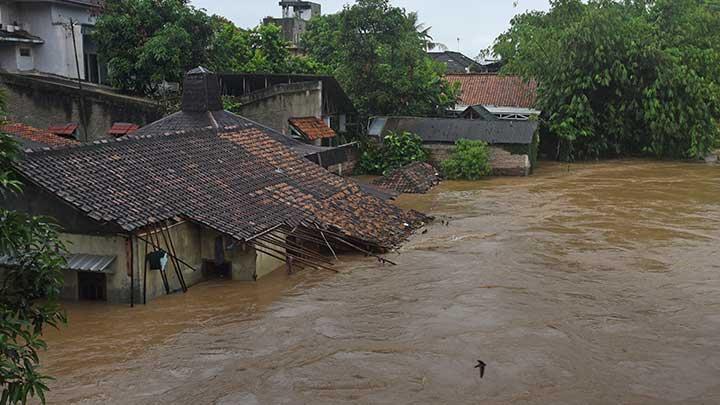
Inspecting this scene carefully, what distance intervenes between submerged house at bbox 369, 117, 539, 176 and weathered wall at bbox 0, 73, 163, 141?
10.2 metres

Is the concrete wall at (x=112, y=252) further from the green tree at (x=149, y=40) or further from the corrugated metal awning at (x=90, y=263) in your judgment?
the green tree at (x=149, y=40)

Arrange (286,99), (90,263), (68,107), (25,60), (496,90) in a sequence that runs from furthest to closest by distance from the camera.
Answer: (496,90), (25,60), (286,99), (68,107), (90,263)

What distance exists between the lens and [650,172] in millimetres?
32031

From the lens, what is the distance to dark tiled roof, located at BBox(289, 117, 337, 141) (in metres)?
27.9

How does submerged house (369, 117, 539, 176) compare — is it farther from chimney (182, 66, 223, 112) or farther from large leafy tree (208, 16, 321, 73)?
chimney (182, 66, 223, 112)

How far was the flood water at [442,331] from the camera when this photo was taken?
11.2 meters

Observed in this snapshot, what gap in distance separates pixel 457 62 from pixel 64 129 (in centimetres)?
3850

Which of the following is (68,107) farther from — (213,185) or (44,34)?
(213,185)

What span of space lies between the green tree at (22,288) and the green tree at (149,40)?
73.7 feet

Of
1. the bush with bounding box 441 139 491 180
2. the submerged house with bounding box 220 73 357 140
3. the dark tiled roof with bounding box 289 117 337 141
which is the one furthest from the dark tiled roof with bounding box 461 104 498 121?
the dark tiled roof with bounding box 289 117 337 141

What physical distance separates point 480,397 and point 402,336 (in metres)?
2.59

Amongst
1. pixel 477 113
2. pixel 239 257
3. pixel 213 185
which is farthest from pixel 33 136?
pixel 477 113

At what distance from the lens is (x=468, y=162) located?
3078 centimetres

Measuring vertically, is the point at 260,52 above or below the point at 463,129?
above
